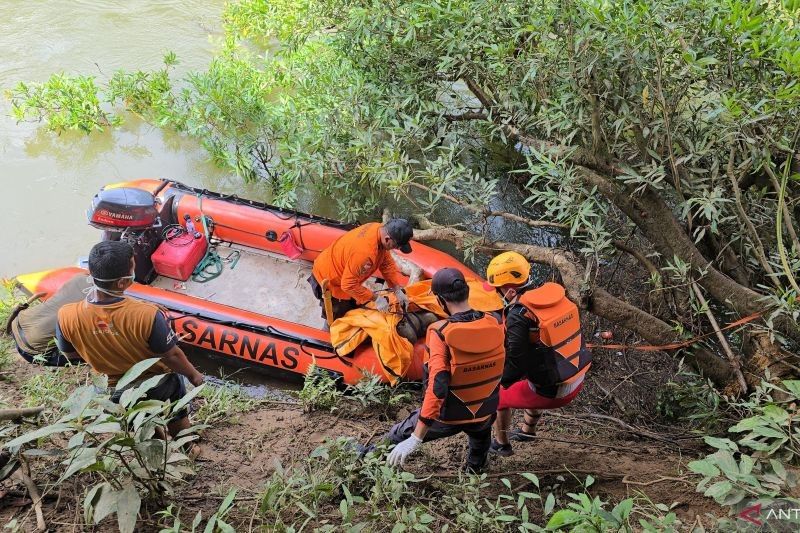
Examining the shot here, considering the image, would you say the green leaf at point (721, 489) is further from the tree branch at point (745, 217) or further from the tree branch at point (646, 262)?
the tree branch at point (646, 262)

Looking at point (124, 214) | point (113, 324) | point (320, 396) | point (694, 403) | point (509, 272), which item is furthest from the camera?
point (124, 214)

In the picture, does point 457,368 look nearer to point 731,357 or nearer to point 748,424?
point 748,424

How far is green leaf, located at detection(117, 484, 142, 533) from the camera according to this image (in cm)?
186

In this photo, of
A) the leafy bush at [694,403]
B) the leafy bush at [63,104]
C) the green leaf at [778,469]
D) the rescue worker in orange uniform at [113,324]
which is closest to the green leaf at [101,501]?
the rescue worker in orange uniform at [113,324]

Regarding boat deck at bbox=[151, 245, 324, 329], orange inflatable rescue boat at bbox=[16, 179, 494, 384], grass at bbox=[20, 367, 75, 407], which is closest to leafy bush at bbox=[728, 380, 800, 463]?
orange inflatable rescue boat at bbox=[16, 179, 494, 384]

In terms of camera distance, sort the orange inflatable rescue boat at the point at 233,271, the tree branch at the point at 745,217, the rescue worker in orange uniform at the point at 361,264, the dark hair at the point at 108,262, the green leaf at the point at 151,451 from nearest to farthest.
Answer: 1. the green leaf at the point at 151,451
2. the dark hair at the point at 108,262
3. the tree branch at the point at 745,217
4. the rescue worker in orange uniform at the point at 361,264
5. the orange inflatable rescue boat at the point at 233,271

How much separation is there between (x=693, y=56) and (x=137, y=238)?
12.8 feet

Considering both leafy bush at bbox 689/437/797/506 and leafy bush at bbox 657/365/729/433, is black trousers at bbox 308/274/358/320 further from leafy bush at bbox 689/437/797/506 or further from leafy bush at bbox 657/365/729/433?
leafy bush at bbox 689/437/797/506

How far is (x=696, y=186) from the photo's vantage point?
330 cm

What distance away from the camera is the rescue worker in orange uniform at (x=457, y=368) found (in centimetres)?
247

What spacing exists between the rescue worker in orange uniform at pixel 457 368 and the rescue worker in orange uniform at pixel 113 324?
1029 mm

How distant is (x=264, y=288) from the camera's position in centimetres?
504

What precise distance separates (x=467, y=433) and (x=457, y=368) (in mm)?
461

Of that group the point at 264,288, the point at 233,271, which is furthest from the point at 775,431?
the point at 233,271
